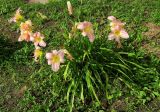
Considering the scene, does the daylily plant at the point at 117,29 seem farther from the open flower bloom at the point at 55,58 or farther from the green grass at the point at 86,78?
the open flower bloom at the point at 55,58

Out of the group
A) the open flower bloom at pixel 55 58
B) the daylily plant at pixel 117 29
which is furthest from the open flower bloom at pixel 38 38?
the daylily plant at pixel 117 29

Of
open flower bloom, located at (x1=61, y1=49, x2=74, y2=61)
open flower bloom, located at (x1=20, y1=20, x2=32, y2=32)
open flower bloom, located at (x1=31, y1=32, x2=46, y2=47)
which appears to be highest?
open flower bloom, located at (x1=20, y1=20, x2=32, y2=32)

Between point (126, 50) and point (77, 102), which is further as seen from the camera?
point (126, 50)

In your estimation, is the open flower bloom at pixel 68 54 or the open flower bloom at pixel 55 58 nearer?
the open flower bloom at pixel 55 58

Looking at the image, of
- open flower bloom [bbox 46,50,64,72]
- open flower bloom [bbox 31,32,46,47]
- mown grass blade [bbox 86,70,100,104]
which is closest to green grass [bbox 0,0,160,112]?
mown grass blade [bbox 86,70,100,104]

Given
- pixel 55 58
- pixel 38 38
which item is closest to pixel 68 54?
pixel 55 58

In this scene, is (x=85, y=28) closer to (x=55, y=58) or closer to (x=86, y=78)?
(x=55, y=58)

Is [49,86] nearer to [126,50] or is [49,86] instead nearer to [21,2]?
[126,50]

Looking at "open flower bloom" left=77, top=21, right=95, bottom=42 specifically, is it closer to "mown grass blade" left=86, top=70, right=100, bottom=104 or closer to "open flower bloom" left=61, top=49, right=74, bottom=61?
"open flower bloom" left=61, top=49, right=74, bottom=61

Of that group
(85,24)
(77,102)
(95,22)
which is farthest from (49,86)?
(95,22)
